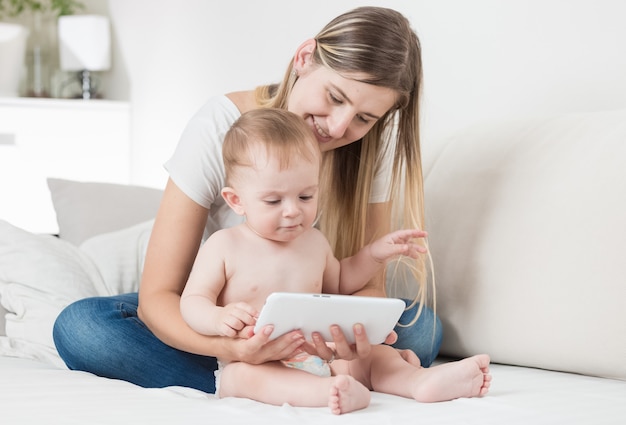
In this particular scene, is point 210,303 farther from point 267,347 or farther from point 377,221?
point 377,221

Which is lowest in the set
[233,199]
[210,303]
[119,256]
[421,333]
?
[119,256]

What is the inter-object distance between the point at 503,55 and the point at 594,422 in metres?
1.04

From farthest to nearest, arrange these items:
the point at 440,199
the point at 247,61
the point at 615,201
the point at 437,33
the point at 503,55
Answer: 1. the point at 247,61
2. the point at 437,33
3. the point at 503,55
4. the point at 440,199
5. the point at 615,201

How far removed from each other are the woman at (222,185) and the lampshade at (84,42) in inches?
86.8

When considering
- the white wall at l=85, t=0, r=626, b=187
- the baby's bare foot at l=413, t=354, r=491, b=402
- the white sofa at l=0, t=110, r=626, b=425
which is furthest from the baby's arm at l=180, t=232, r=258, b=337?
the white wall at l=85, t=0, r=626, b=187

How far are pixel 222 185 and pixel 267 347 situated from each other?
41cm

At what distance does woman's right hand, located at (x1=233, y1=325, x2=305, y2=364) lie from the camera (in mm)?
1084

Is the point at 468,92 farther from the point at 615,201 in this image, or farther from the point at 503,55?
the point at 615,201

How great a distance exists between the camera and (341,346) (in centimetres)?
112

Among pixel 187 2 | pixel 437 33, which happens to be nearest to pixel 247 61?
pixel 187 2

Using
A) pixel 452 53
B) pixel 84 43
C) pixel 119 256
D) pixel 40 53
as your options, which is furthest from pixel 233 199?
pixel 40 53

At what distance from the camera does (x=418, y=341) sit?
4.58ft

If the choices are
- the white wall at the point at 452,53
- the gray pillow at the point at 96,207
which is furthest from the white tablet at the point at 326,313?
the gray pillow at the point at 96,207

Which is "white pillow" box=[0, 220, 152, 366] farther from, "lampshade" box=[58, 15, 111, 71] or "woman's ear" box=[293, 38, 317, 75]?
"lampshade" box=[58, 15, 111, 71]
